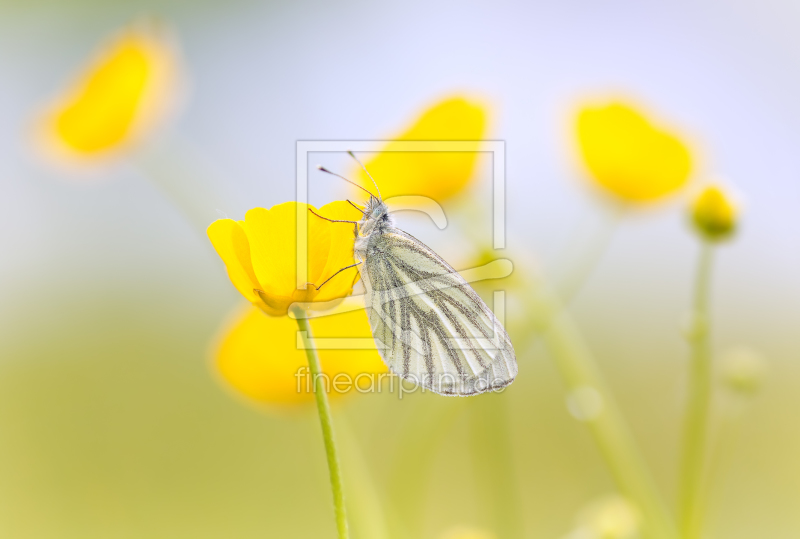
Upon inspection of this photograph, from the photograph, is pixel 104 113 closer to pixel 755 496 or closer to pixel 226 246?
pixel 226 246

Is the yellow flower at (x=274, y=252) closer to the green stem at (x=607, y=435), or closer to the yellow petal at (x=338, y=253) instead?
the yellow petal at (x=338, y=253)

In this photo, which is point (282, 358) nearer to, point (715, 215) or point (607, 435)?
point (607, 435)

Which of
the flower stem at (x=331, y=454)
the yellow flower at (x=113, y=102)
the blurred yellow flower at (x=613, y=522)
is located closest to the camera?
the flower stem at (x=331, y=454)

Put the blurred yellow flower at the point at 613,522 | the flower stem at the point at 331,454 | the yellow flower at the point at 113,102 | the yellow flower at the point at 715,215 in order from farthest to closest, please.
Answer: the yellow flower at the point at 113,102
the yellow flower at the point at 715,215
the blurred yellow flower at the point at 613,522
the flower stem at the point at 331,454

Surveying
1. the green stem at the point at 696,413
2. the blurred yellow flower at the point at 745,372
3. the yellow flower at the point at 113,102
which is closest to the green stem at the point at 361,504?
the green stem at the point at 696,413

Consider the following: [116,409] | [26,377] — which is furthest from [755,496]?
[26,377]

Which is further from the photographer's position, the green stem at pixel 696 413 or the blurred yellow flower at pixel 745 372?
the blurred yellow flower at pixel 745 372

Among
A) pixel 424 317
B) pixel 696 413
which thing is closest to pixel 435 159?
pixel 424 317
